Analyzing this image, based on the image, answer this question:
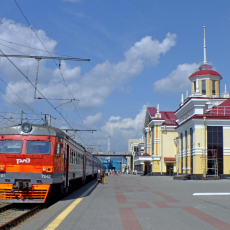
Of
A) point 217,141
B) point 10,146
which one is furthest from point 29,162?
point 217,141

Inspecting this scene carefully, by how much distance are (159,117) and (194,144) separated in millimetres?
21783

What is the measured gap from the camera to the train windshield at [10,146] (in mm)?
13180

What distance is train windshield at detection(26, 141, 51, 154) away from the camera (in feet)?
43.2

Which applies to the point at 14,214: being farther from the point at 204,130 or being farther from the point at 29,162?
the point at 204,130

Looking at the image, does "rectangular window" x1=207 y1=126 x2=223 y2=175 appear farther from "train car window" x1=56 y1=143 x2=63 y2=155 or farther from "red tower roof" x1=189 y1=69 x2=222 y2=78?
"train car window" x1=56 y1=143 x2=63 y2=155

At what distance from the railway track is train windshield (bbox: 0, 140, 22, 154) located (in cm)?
208

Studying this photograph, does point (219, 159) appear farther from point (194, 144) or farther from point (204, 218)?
point (204, 218)

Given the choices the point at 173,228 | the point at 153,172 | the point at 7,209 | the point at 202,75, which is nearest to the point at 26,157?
the point at 7,209

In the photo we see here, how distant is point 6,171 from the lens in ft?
42.0

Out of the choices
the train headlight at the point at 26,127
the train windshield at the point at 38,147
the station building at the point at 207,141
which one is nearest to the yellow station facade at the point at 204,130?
the station building at the point at 207,141

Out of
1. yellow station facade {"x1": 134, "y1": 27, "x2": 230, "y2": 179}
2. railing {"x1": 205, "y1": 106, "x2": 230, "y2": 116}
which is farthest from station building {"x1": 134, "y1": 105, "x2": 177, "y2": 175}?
railing {"x1": 205, "y1": 106, "x2": 230, "y2": 116}

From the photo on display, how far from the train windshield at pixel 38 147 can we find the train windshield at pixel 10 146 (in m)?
0.34

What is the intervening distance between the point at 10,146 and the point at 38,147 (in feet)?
3.56

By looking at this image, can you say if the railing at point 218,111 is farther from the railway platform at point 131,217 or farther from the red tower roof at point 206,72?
the railway platform at point 131,217
